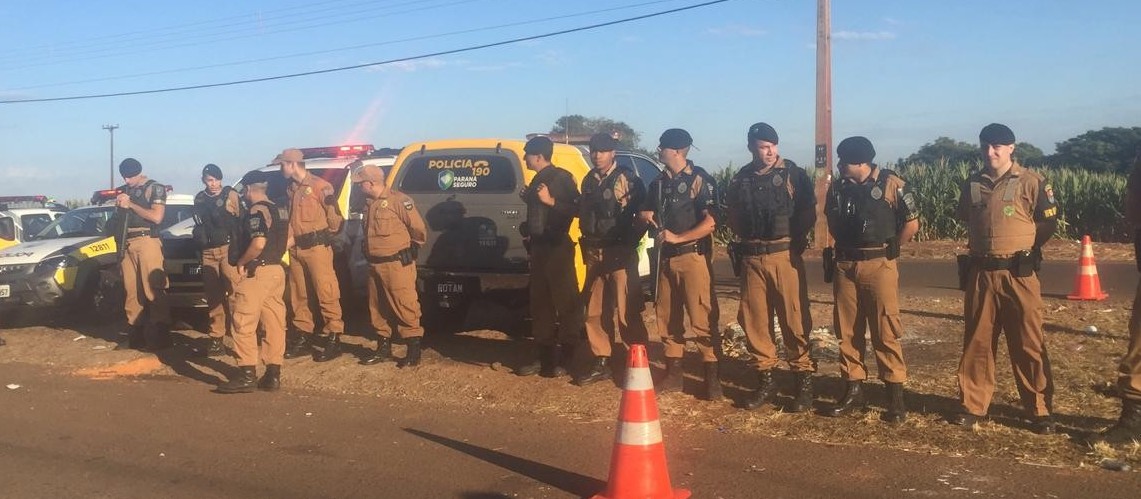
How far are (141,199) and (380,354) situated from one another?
299cm

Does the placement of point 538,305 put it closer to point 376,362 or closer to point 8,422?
point 376,362

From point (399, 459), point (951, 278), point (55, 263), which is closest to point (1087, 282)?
point (951, 278)

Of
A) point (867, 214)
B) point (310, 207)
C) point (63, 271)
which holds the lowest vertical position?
point (63, 271)

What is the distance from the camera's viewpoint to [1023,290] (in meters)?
5.81

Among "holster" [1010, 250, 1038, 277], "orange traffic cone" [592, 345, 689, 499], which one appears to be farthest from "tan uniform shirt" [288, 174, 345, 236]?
"holster" [1010, 250, 1038, 277]

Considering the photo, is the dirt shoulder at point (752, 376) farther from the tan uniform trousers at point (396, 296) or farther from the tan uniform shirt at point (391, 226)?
the tan uniform shirt at point (391, 226)

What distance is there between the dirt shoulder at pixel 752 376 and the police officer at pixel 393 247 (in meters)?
0.47

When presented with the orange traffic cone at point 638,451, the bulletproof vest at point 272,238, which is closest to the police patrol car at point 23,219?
the bulletproof vest at point 272,238

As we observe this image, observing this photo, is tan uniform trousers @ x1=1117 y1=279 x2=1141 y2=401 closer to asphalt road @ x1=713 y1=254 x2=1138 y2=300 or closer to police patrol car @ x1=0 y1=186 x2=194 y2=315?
asphalt road @ x1=713 y1=254 x2=1138 y2=300

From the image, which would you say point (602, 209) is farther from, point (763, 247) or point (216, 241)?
point (216, 241)

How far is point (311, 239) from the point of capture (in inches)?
350

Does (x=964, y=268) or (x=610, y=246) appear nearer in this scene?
(x=964, y=268)

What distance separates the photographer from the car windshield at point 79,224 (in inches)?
506

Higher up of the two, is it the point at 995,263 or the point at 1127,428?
the point at 995,263
